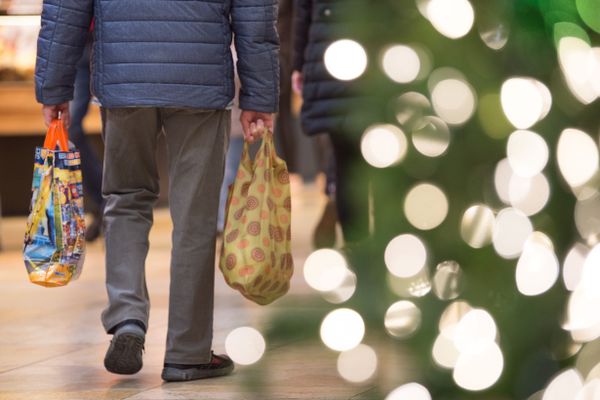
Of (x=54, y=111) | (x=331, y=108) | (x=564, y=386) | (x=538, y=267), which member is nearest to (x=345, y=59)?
(x=538, y=267)

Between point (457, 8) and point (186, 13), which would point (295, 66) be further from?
point (457, 8)

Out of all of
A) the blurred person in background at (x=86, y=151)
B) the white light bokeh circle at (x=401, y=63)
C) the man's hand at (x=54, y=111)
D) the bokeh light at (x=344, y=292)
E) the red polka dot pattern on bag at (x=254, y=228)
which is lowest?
the blurred person in background at (x=86, y=151)

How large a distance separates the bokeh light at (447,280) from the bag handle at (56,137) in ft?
9.68

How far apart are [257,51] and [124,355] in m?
1.06

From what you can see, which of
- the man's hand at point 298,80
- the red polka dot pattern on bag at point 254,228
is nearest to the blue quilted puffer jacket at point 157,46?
the red polka dot pattern on bag at point 254,228

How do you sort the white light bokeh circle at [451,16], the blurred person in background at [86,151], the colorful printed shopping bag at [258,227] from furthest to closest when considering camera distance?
the blurred person in background at [86,151] → the colorful printed shopping bag at [258,227] → the white light bokeh circle at [451,16]

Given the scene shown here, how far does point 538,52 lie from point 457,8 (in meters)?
0.10

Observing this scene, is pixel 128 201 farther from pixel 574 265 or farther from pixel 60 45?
pixel 574 265

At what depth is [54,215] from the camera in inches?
163

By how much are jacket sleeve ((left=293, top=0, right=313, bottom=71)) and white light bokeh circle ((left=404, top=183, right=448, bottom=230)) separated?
16.1ft

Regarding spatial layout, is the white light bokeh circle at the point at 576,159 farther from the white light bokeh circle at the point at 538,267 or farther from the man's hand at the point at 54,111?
the man's hand at the point at 54,111

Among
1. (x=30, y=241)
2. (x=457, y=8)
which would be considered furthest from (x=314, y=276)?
(x=30, y=241)

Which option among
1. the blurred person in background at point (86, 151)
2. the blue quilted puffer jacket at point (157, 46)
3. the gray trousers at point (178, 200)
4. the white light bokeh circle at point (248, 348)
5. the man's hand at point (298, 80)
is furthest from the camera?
the blurred person in background at point (86, 151)

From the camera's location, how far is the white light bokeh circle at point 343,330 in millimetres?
1375
